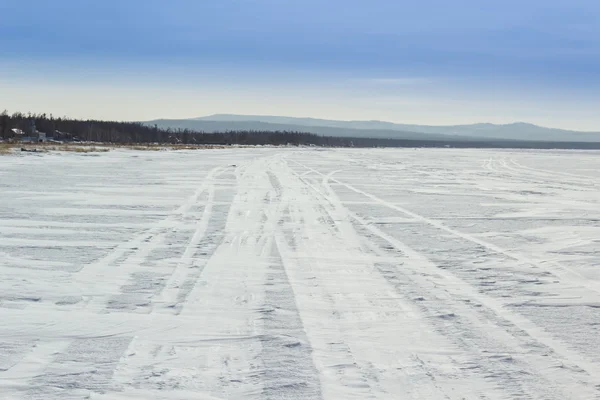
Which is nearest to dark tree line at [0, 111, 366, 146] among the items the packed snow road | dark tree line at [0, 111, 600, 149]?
dark tree line at [0, 111, 600, 149]

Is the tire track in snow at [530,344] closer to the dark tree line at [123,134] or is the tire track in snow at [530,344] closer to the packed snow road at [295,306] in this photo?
the packed snow road at [295,306]

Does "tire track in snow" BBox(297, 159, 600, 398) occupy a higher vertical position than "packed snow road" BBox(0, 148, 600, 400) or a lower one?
higher

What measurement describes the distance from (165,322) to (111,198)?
1044 cm

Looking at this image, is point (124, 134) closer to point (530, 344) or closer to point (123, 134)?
point (123, 134)

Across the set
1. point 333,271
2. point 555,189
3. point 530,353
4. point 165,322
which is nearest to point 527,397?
point 530,353

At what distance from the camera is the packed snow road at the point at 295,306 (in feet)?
12.7

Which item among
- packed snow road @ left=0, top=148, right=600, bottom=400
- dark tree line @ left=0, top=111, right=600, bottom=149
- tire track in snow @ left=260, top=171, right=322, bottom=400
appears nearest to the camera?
tire track in snow @ left=260, top=171, right=322, bottom=400

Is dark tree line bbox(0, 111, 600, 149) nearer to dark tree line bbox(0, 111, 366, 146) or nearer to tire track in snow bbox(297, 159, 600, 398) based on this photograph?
dark tree line bbox(0, 111, 366, 146)

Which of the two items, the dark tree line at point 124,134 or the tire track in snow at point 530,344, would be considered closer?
the tire track in snow at point 530,344

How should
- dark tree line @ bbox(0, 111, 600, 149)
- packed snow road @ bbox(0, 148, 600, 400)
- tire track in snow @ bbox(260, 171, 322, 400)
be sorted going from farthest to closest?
1. dark tree line @ bbox(0, 111, 600, 149)
2. packed snow road @ bbox(0, 148, 600, 400)
3. tire track in snow @ bbox(260, 171, 322, 400)

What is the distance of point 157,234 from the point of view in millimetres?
9586

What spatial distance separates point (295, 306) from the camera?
5.60 m

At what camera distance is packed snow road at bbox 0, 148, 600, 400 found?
3861mm

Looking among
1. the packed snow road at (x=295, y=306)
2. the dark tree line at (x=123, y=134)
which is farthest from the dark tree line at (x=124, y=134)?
the packed snow road at (x=295, y=306)
